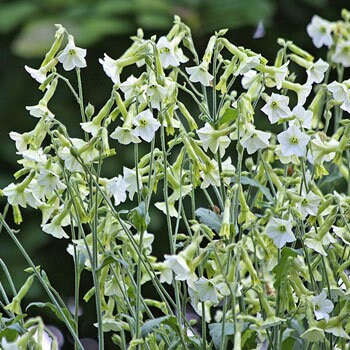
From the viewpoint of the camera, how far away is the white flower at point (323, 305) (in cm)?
112

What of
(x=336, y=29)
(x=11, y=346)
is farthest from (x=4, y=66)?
(x=11, y=346)

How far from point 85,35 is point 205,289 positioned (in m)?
1.37

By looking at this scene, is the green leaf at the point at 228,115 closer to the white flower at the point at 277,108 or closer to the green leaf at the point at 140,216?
the white flower at the point at 277,108

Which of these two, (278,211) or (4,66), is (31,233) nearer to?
(4,66)

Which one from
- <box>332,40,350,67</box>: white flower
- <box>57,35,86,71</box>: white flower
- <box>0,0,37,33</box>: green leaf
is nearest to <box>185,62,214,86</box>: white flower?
<box>57,35,86,71</box>: white flower

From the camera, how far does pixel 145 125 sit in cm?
112

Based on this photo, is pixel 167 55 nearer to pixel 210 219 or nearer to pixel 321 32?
pixel 210 219

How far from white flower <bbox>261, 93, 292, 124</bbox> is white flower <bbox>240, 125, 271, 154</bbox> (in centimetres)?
2

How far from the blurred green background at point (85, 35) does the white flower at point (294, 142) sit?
1.25 metres

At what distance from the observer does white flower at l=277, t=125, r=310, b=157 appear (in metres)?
1.12

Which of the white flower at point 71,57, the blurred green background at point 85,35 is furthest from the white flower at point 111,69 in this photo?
the blurred green background at point 85,35

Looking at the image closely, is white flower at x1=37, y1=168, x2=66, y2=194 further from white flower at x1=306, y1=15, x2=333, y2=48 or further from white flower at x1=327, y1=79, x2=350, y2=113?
white flower at x1=306, y1=15, x2=333, y2=48

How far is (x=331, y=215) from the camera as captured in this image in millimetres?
1173

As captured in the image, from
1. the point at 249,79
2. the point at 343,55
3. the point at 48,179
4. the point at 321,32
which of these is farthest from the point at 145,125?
the point at 321,32
